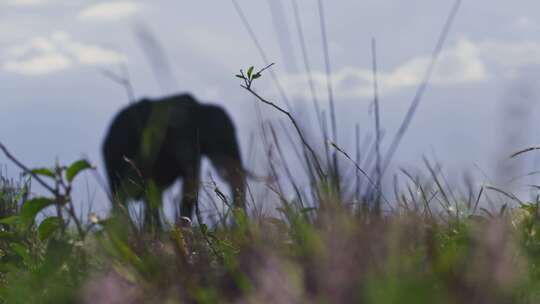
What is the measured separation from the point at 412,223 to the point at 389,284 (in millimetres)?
403

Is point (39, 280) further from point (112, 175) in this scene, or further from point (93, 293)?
point (112, 175)

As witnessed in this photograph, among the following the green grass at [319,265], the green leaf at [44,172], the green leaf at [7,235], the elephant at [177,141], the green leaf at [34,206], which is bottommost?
the green grass at [319,265]

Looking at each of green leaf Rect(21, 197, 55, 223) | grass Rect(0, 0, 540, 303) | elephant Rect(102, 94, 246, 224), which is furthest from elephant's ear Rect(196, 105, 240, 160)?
green leaf Rect(21, 197, 55, 223)

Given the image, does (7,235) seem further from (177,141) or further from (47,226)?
(177,141)

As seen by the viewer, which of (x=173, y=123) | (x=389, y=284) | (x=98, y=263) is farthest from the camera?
(x=173, y=123)

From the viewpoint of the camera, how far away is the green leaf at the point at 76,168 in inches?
59.6

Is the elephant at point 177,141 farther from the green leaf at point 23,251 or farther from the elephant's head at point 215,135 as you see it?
the green leaf at point 23,251

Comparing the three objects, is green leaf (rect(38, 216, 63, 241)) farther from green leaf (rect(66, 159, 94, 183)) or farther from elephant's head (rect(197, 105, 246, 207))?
elephant's head (rect(197, 105, 246, 207))

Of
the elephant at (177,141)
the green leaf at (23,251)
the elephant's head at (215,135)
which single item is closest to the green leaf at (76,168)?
the green leaf at (23,251)

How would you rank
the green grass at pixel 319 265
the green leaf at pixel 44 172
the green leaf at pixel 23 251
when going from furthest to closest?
the green leaf at pixel 23 251
the green leaf at pixel 44 172
the green grass at pixel 319 265

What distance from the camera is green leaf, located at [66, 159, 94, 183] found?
1515 mm

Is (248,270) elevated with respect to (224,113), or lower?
lower

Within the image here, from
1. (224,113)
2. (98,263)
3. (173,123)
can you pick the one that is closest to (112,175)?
(173,123)

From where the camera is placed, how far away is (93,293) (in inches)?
43.4
